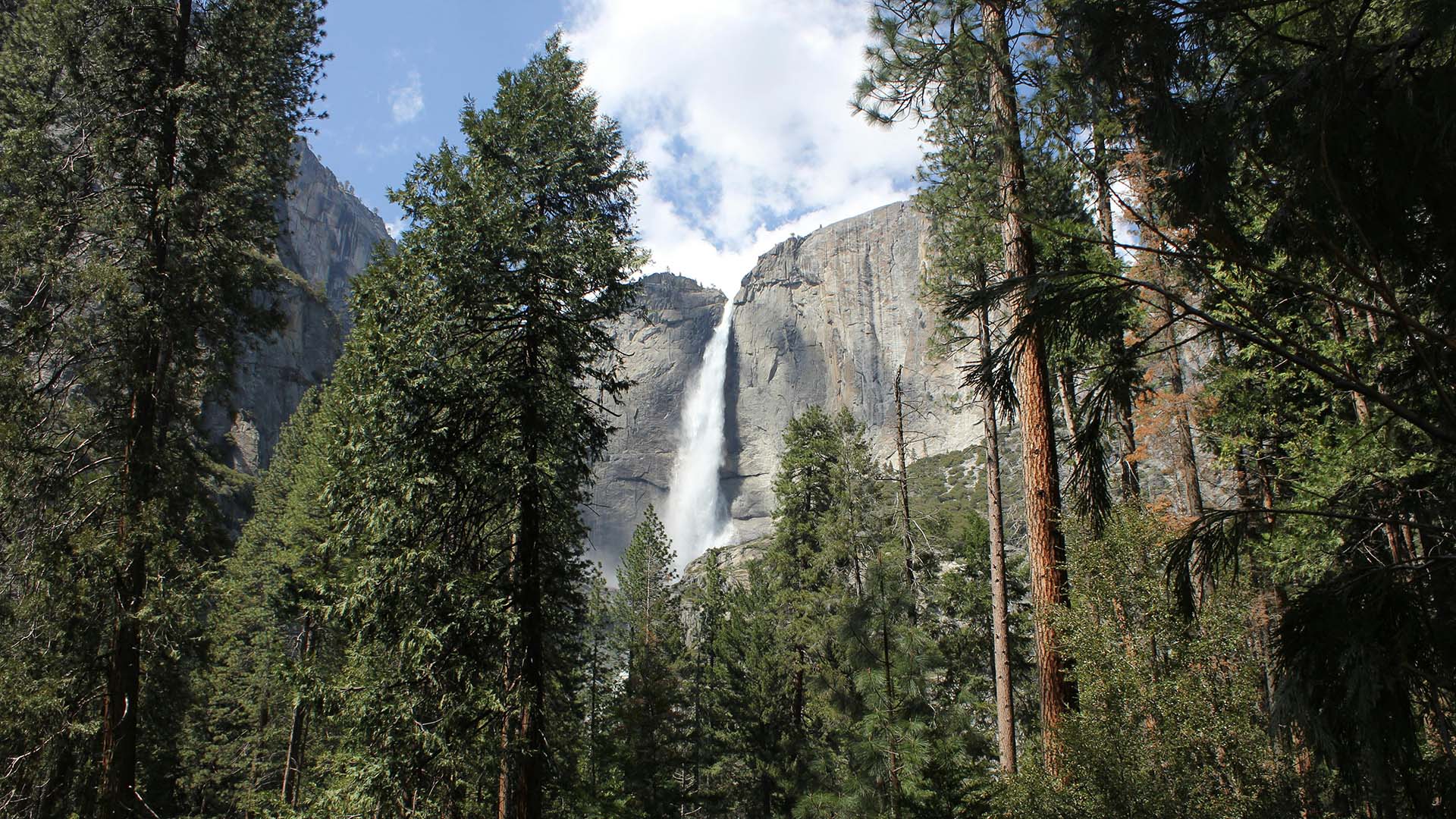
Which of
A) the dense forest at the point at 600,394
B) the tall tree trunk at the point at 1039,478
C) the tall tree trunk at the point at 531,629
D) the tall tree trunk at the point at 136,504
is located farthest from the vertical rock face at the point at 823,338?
the tall tree trunk at the point at 1039,478

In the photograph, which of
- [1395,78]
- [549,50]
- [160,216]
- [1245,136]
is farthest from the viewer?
[549,50]

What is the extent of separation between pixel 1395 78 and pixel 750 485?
310 feet

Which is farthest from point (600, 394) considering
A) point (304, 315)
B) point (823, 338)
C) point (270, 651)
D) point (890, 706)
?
point (823, 338)

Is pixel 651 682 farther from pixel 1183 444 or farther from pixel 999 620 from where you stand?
pixel 1183 444

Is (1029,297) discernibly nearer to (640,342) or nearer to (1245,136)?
(1245,136)

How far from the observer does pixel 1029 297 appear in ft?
12.3

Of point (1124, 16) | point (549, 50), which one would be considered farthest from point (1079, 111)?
point (549, 50)

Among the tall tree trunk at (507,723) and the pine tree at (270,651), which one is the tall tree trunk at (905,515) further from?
the pine tree at (270,651)

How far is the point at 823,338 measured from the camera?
339ft

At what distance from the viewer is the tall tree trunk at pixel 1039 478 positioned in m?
5.54

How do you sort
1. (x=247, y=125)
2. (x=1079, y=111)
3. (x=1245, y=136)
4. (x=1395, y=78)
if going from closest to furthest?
(x=1395, y=78)
(x=1245, y=136)
(x=1079, y=111)
(x=247, y=125)

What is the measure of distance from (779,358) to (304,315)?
59073 millimetres

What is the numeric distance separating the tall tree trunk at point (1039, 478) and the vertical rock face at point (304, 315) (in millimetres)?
17012

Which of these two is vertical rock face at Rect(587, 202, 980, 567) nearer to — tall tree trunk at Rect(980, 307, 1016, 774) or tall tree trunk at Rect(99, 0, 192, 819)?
tall tree trunk at Rect(980, 307, 1016, 774)
